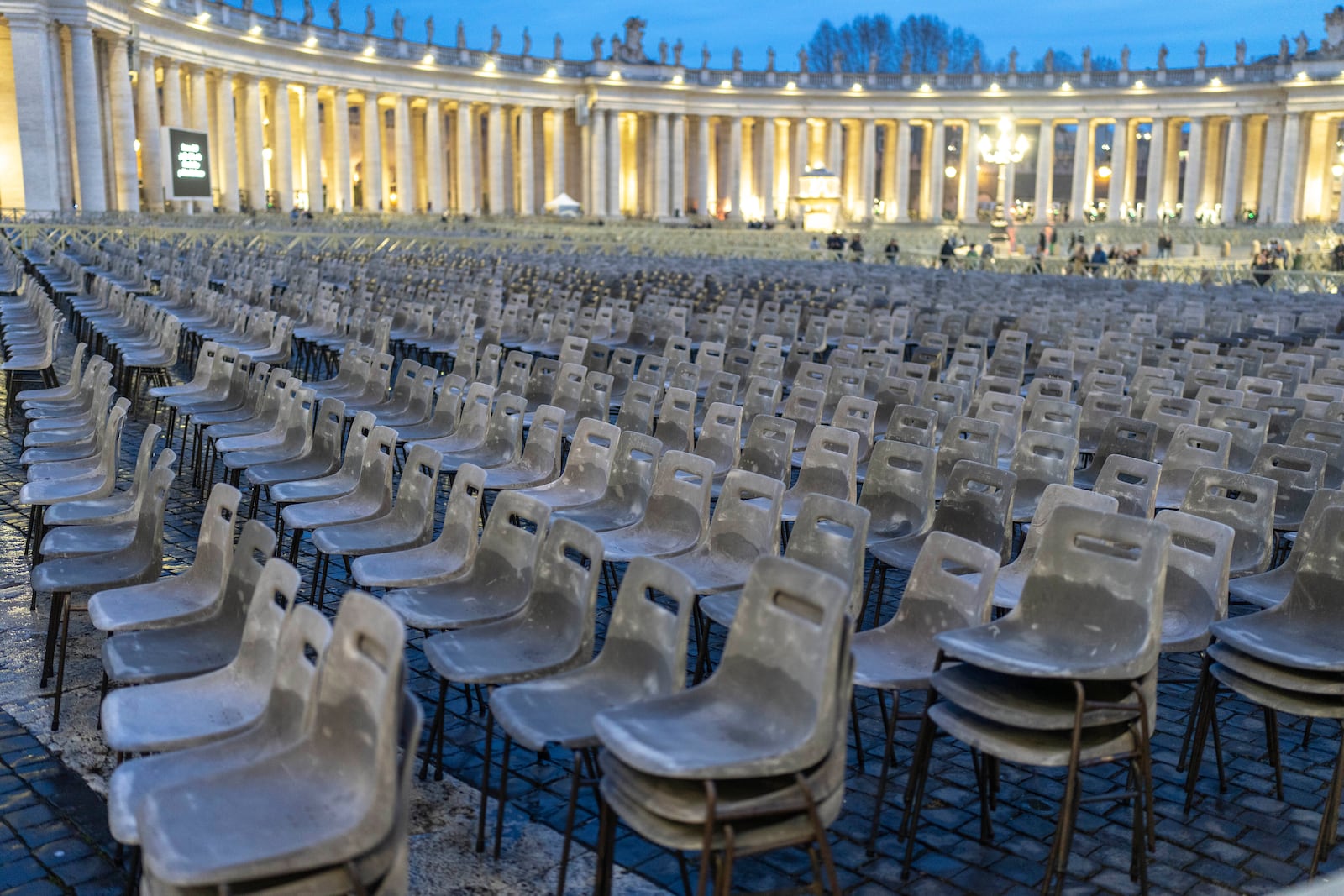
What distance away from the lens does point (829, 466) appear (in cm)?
698

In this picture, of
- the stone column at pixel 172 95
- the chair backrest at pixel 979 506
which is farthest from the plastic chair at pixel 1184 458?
the stone column at pixel 172 95

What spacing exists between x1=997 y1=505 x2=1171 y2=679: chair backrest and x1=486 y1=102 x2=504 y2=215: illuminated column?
70.8m

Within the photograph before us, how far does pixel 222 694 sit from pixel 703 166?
3002 inches

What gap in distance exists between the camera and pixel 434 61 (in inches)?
2596

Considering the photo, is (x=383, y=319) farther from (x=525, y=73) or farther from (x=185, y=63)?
(x=525, y=73)

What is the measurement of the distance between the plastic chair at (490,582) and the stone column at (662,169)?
2808 inches

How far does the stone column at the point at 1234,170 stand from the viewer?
229ft

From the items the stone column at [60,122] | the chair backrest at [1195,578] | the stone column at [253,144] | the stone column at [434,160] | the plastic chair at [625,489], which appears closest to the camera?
the chair backrest at [1195,578]

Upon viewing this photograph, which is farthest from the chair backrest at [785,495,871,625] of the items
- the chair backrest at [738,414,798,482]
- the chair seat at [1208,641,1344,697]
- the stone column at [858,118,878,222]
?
the stone column at [858,118,878,222]

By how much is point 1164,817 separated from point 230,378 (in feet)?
26.5

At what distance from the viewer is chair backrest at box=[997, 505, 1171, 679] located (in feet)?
13.7

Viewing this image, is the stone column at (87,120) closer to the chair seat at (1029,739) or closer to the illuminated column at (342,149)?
the illuminated column at (342,149)

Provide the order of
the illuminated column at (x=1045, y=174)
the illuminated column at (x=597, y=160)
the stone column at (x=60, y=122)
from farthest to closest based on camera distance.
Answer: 1. the illuminated column at (x=1045, y=174)
2. the illuminated column at (x=597, y=160)
3. the stone column at (x=60, y=122)

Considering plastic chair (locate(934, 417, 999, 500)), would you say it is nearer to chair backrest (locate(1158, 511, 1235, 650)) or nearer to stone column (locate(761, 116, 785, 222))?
chair backrest (locate(1158, 511, 1235, 650))
